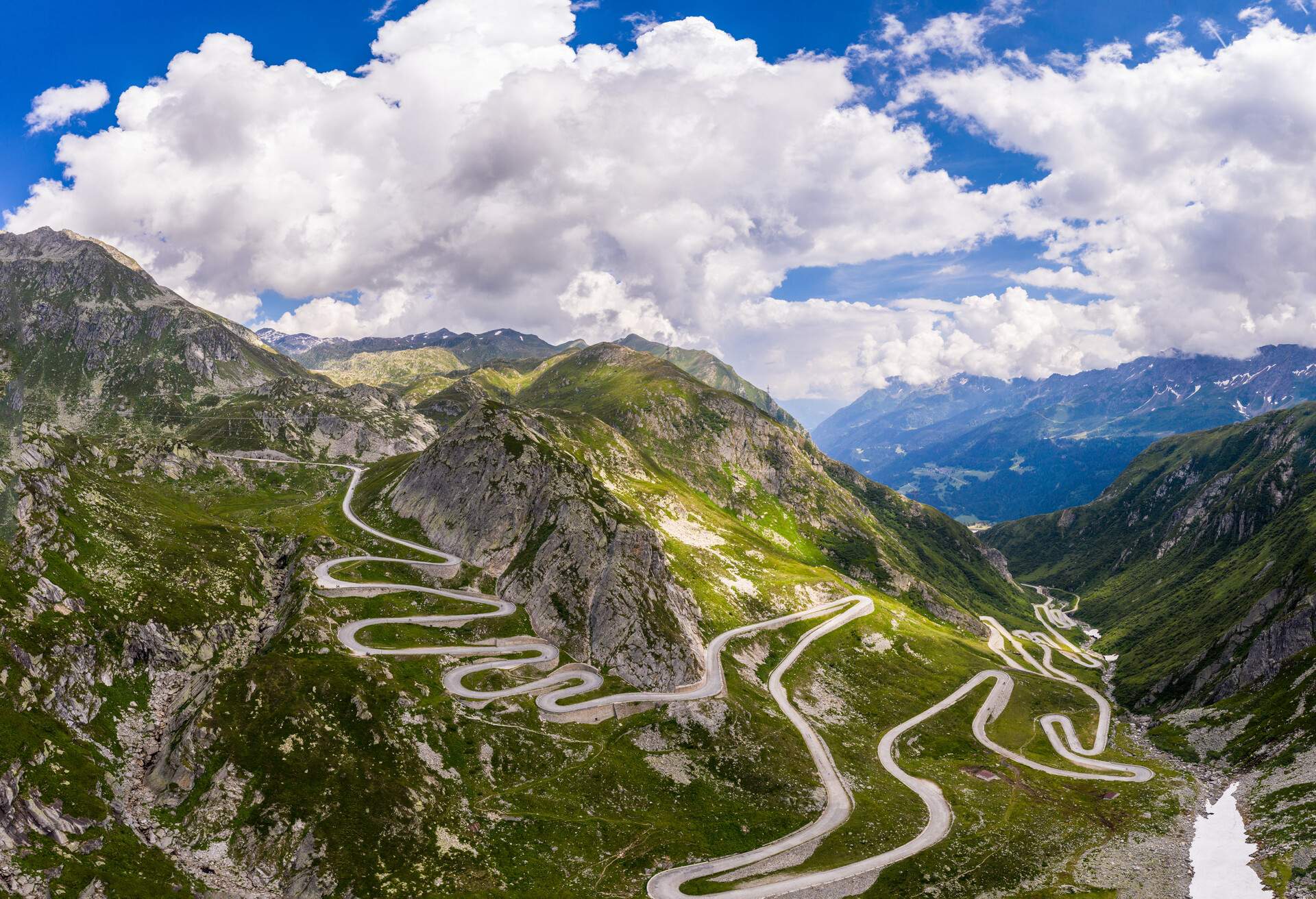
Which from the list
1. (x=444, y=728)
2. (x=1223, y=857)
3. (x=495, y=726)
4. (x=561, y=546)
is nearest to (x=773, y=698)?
(x=561, y=546)

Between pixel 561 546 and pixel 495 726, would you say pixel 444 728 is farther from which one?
pixel 561 546

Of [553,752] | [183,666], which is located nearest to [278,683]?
[183,666]

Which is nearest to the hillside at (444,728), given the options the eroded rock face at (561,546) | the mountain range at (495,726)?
the mountain range at (495,726)

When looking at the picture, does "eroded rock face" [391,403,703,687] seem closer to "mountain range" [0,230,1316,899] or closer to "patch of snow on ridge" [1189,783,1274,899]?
"mountain range" [0,230,1316,899]

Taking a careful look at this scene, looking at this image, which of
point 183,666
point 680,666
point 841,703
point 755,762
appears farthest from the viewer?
point 841,703

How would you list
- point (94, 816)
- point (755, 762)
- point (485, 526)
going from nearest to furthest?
point (94, 816) < point (755, 762) < point (485, 526)

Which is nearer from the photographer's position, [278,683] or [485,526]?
[278,683]

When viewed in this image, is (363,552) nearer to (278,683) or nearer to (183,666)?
(183,666)

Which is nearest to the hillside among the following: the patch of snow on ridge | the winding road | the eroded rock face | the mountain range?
the mountain range
